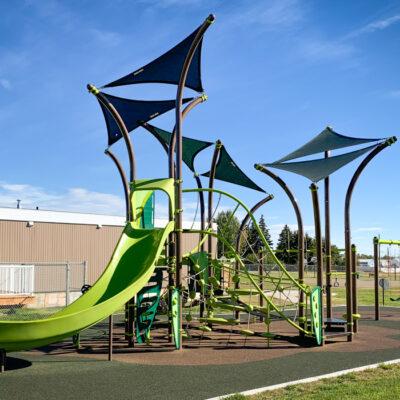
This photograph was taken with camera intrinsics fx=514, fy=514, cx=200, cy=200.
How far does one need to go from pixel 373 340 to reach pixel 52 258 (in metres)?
14.0

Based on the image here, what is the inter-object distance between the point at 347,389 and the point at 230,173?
8985 millimetres

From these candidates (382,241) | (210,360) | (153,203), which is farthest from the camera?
(382,241)

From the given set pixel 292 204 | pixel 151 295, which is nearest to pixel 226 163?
pixel 292 204

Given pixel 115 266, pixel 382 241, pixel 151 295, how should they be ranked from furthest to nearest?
pixel 382 241 < pixel 151 295 < pixel 115 266

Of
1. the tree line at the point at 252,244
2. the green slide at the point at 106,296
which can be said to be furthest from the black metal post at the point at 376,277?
the green slide at the point at 106,296

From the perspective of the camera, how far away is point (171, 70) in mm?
10383

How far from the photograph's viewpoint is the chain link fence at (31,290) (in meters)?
17.0

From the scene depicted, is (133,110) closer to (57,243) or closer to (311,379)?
(311,379)

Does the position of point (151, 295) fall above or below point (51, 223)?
below

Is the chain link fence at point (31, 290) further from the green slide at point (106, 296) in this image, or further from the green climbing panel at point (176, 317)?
the green climbing panel at point (176, 317)

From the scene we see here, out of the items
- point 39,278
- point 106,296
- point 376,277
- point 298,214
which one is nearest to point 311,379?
point 106,296

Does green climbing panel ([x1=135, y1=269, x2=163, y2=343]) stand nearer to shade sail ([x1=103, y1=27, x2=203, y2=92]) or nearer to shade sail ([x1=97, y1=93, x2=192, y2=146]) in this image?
shade sail ([x1=103, y1=27, x2=203, y2=92])

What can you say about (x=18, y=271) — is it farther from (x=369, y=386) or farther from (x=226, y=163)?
(x=369, y=386)

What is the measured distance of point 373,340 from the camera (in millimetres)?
11094
